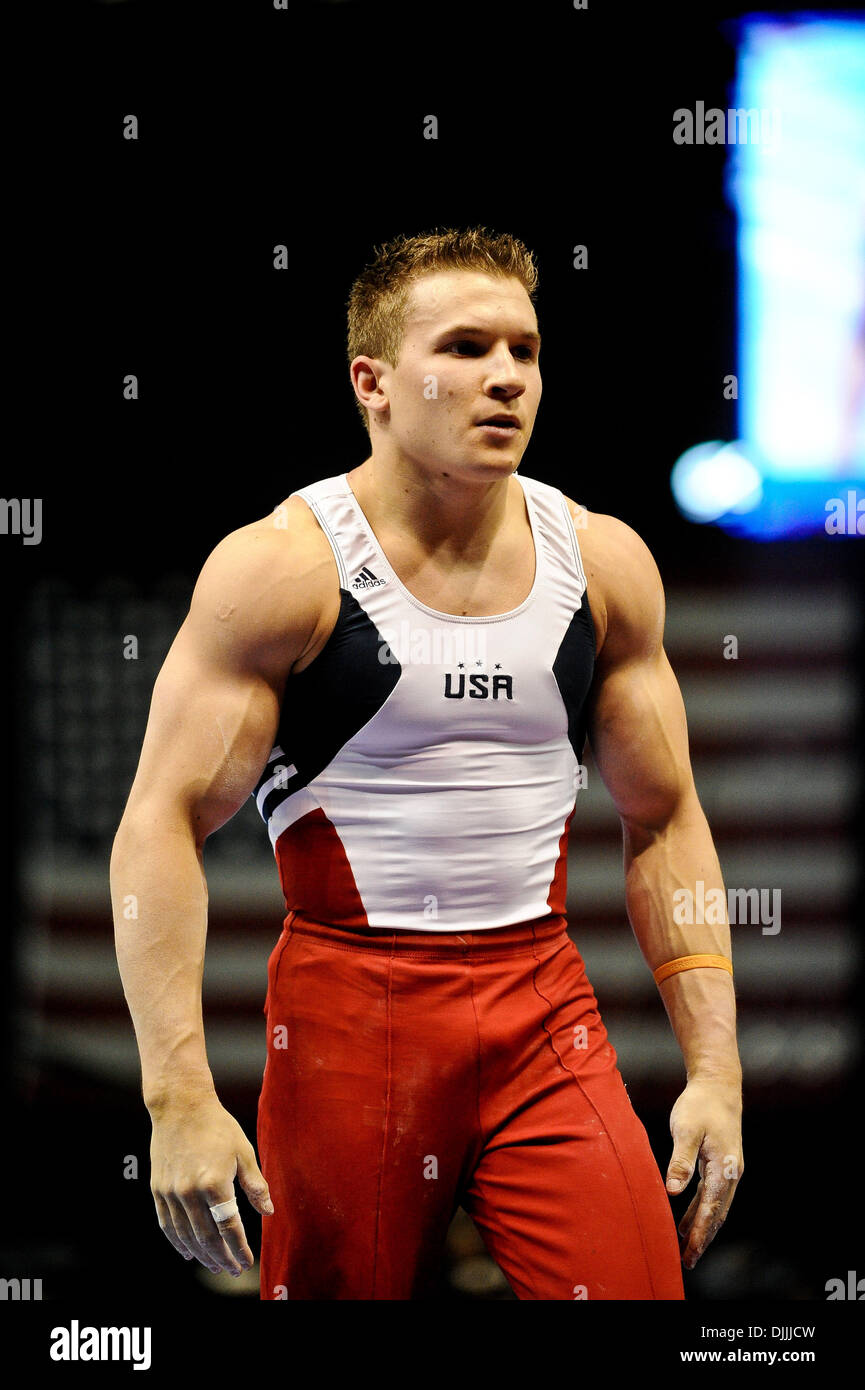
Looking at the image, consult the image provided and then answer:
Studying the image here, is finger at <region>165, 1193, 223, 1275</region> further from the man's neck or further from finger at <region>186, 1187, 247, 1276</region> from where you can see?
the man's neck

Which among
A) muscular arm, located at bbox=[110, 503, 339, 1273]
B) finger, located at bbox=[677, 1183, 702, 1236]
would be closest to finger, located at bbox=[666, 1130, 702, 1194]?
finger, located at bbox=[677, 1183, 702, 1236]

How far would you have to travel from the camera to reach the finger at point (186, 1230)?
6.38 ft

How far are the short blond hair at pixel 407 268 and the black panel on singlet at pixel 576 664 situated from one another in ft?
1.61

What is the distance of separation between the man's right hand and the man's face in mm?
1001

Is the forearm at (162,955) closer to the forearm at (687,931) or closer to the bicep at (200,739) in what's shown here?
the bicep at (200,739)

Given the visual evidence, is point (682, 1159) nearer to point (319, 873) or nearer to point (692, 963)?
point (692, 963)

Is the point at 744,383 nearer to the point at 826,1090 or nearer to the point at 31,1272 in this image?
the point at 826,1090

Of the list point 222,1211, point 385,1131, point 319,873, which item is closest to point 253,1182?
point 222,1211

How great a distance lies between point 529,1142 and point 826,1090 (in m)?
2.00

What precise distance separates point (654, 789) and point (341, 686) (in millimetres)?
568

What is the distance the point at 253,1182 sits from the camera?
6.34ft

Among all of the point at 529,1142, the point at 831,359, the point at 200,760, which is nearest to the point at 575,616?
the point at 200,760

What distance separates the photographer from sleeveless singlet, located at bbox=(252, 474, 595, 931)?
209 centimetres

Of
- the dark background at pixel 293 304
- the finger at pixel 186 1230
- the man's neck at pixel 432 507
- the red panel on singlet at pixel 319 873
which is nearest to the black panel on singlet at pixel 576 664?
the man's neck at pixel 432 507
